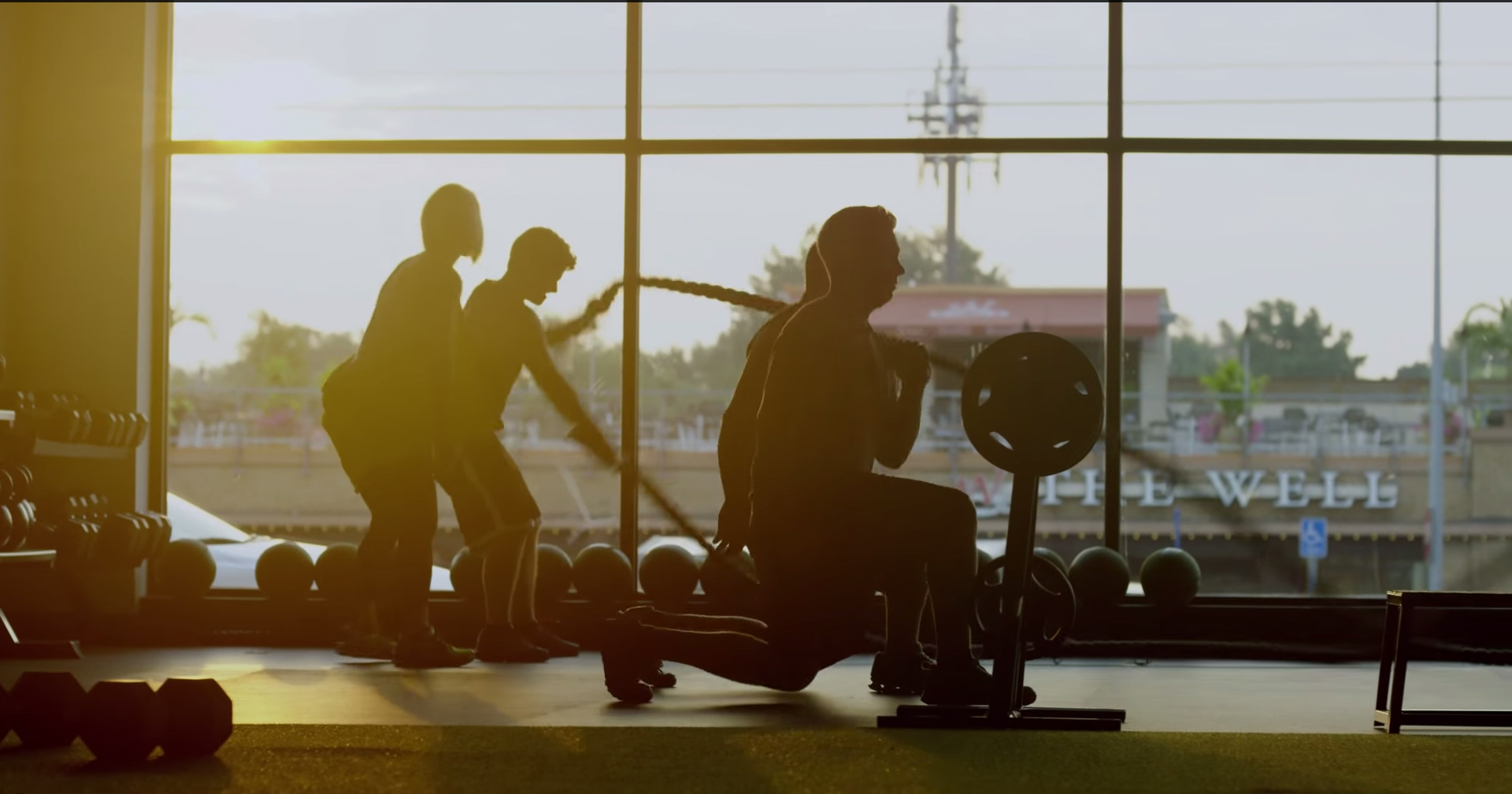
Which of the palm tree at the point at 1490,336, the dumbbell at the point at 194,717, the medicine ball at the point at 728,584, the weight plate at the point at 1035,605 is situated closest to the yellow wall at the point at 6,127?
the medicine ball at the point at 728,584

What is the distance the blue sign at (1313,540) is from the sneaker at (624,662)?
26.1m

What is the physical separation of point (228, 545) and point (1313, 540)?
26.1 metres

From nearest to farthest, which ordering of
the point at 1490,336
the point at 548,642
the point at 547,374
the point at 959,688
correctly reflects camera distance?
the point at 959,688 → the point at 547,374 → the point at 548,642 → the point at 1490,336

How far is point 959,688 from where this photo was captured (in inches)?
135

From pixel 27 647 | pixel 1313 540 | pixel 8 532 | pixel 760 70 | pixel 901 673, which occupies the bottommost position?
pixel 1313 540

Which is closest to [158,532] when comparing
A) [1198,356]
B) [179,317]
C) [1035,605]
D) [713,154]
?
[179,317]

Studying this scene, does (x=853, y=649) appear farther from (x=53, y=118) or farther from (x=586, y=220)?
(x=53, y=118)

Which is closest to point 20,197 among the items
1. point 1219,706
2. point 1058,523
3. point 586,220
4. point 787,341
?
point 586,220

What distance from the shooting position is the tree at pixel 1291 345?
2344cm

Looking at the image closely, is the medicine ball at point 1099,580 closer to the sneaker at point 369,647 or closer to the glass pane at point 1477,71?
the glass pane at point 1477,71

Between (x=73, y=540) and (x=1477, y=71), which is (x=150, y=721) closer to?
(x=73, y=540)

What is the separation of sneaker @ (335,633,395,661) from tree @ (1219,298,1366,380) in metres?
20.1

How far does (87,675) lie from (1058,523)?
82.6 ft

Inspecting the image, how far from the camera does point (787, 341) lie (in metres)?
3.67
